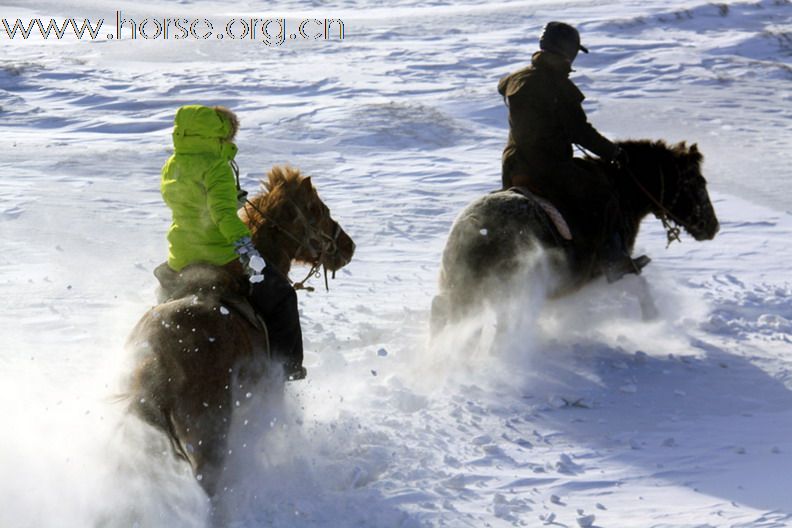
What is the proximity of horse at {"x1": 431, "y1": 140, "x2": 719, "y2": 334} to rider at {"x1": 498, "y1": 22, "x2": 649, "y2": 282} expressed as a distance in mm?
102

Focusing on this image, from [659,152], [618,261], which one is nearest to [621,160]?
[659,152]

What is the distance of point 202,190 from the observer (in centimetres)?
520

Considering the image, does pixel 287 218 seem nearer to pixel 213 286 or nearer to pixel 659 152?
pixel 213 286

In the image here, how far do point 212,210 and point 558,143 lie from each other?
3.18m

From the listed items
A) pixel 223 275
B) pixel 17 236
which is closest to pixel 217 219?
pixel 223 275

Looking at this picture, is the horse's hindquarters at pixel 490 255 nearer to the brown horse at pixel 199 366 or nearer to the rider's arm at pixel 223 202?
the brown horse at pixel 199 366

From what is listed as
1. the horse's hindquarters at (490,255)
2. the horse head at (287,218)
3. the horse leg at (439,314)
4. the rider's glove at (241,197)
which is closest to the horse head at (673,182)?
the horse's hindquarters at (490,255)

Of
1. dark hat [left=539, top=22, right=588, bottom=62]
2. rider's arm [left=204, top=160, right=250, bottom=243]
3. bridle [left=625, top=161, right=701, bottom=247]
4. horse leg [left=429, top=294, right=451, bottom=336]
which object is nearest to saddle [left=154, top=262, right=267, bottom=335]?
rider's arm [left=204, top=160, right=250, bottom=243]

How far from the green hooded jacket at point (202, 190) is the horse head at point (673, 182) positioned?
3.85 metres

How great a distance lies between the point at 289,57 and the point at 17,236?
15.3m

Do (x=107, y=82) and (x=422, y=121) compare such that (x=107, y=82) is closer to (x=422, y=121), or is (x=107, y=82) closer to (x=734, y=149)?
(x=422, y=121)

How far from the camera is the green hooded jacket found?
16.8 ft

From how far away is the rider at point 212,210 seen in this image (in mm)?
5121

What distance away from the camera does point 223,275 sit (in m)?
5.29
